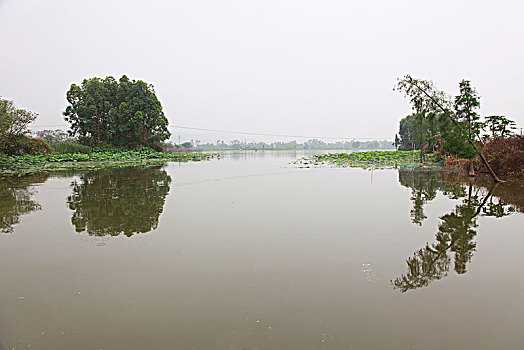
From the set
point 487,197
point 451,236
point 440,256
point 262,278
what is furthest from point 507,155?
point 262,278

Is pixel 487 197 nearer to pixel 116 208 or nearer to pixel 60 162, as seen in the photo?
pixel 116 208

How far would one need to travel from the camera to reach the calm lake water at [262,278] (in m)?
2.33

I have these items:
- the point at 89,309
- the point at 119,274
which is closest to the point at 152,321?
the point at 89,309

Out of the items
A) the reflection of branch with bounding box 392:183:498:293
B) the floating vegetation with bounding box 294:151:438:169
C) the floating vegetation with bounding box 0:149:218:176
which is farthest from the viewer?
the floating vegetation with bounding box 294:151:438:169

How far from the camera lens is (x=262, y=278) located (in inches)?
128

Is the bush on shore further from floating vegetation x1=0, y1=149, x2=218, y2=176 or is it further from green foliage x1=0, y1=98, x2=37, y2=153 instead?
green foliage x1=0, y1=98, x2=37, y2=153

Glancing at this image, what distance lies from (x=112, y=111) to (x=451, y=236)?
31610 mm

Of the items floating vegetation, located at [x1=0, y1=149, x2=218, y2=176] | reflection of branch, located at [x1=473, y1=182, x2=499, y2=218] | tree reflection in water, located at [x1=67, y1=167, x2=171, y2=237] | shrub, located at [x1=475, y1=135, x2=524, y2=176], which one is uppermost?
shrub, located at [x1=475, y1=135, x2=524, y2=176]

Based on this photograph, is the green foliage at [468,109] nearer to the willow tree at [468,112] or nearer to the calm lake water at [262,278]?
the willow tree at [468,112]

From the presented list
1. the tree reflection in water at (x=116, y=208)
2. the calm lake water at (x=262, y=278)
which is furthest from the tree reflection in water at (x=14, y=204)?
the tree reflection in water at (x=116, y=208)

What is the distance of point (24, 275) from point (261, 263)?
104 inches

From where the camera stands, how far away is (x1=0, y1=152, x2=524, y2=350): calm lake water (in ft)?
7.64

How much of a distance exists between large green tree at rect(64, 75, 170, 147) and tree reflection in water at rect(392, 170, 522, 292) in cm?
2892

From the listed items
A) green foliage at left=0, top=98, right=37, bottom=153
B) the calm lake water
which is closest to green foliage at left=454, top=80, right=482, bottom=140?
the calm lake water
